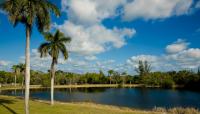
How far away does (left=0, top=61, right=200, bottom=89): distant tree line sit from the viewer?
5399 inches

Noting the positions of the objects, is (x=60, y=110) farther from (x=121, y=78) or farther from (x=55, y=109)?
(x=121, y=78)

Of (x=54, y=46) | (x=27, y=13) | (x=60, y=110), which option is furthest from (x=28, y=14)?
(x=54, y=46)

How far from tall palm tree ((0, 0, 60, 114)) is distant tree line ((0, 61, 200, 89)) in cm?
10880

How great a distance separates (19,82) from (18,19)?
138 metres

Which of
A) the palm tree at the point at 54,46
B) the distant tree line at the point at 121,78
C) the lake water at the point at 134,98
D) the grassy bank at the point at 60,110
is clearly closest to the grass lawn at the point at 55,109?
the grassy bank at the point at 60,110

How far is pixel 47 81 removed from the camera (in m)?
135

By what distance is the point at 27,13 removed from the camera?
801 inches

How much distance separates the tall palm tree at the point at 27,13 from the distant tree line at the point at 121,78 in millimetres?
108799

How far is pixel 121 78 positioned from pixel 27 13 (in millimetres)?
158088

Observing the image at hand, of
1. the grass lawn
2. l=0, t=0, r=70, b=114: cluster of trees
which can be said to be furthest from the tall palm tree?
the grass lawn

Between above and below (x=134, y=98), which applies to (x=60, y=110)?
above

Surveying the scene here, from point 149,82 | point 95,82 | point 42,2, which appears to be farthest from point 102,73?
point 42,2

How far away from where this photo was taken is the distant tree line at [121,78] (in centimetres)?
13712

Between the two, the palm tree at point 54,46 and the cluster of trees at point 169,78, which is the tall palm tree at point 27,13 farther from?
the cluster of trees at point 169,78
